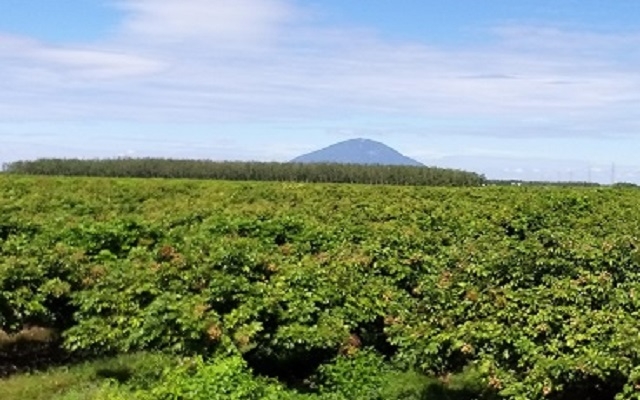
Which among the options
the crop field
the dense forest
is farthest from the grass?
the dense forest

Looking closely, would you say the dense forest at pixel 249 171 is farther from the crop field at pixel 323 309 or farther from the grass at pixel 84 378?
the grass at pixel 84 378

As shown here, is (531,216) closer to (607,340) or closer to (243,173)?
(607,340)

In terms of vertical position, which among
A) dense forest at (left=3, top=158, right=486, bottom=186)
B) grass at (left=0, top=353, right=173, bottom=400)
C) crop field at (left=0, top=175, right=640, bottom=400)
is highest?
dense forest at (left=3, top=158, right=486, bottom=186)

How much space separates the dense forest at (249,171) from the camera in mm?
70125

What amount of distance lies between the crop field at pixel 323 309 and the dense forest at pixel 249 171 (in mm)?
51243

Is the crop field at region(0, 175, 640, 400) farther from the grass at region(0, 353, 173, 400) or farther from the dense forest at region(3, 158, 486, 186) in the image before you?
the dense forest at region(3, 158, 486, 186)

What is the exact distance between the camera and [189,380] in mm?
11305

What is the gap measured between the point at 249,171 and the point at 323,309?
59100 mm

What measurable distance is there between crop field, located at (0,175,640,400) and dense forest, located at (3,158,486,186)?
51.2 m

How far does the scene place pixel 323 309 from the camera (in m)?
14.2

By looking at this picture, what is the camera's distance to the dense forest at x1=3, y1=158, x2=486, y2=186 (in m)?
70.1

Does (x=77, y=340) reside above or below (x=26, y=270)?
below

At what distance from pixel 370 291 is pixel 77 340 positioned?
16.8 ft

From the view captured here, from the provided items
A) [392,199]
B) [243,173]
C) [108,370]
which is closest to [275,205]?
[392,199]
